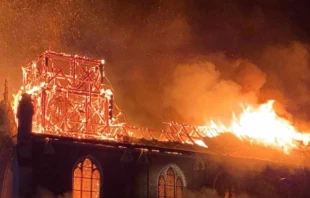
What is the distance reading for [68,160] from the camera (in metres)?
41.4

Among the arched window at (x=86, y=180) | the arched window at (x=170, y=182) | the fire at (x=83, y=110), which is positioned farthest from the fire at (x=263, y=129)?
the arched window at (x=86, y=180)

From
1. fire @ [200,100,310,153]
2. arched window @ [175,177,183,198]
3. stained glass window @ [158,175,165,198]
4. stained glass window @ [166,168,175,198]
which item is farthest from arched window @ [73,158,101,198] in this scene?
fire @ [200,100,310,153]

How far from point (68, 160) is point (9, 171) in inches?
170

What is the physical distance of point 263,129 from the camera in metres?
53.0

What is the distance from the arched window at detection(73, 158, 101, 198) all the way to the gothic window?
15.5 feet

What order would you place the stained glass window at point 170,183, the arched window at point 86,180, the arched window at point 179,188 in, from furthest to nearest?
the arched window at point 179,188 → the stained glass window at point 170,183 → the arched window at point 86,180

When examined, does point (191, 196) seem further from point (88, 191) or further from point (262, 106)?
point (262, 106)

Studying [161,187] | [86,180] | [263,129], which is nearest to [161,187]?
[161,187]

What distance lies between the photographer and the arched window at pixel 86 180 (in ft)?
136

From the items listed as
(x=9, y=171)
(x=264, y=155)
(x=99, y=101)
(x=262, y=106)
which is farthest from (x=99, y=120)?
(x=262, y=106)

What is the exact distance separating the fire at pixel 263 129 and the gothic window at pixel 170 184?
17.7 ft

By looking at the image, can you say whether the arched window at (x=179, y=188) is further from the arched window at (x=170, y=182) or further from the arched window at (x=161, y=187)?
the arched window at (x=161, y=187)

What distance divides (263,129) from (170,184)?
11.8 meters

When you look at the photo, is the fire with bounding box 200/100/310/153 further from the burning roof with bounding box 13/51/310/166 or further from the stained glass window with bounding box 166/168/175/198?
the stained glass window with bounding box 166/168/175/198
